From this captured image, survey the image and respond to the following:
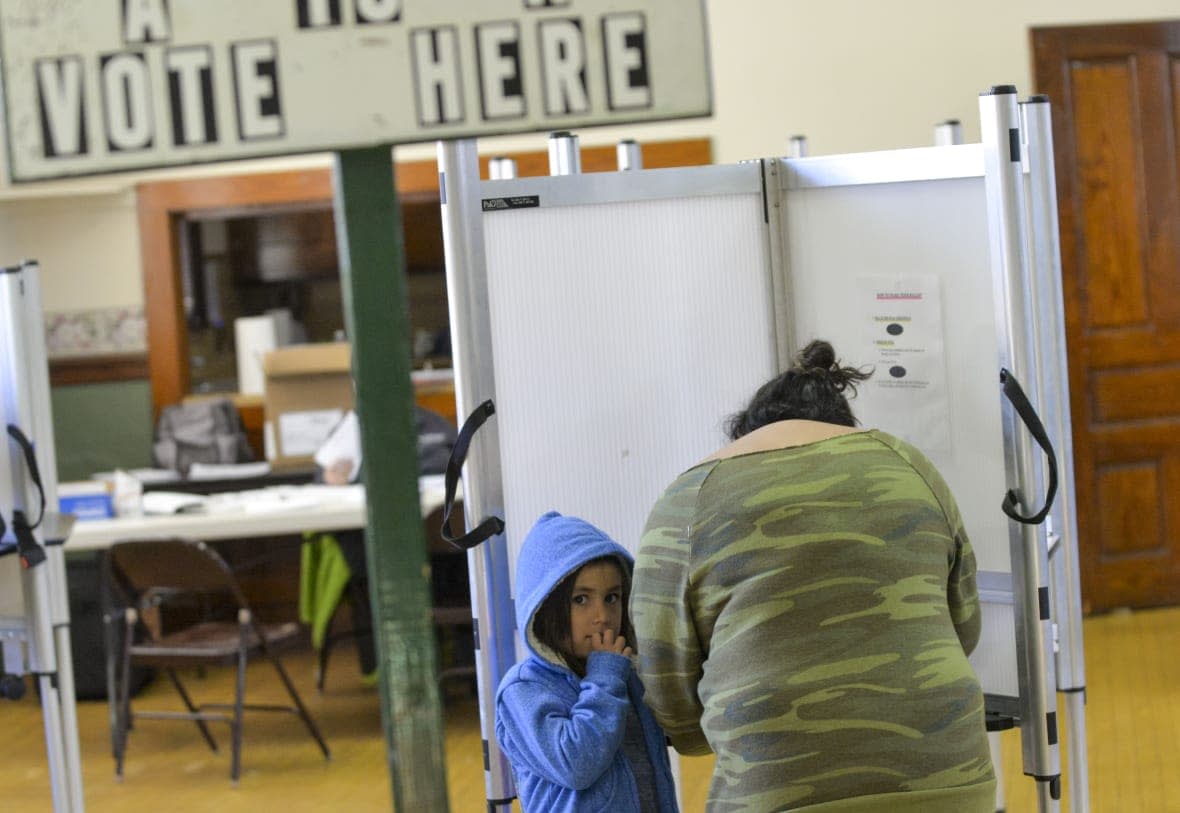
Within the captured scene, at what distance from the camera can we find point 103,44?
112 centimetres

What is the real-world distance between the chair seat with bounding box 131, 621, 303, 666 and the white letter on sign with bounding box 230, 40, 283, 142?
3.87m

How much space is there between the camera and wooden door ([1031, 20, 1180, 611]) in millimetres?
5762

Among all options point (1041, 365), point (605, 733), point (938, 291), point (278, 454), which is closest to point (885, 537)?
point (605, 733)

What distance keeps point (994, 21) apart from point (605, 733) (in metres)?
4.62

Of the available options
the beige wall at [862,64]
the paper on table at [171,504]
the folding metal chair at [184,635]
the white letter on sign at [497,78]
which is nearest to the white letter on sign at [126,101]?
the white letter on sign at [497,78]

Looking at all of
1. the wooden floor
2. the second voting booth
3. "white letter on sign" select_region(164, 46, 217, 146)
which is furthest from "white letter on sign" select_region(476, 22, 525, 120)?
the wooden floor

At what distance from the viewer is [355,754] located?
491 centimetres

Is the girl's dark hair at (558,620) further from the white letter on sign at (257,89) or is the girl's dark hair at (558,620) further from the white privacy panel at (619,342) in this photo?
the white letter on sign at (257,89)

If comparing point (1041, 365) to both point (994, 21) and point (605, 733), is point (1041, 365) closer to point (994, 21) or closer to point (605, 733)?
point (605, 733)

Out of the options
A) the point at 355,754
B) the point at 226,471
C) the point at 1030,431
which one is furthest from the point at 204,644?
the point at 1030,431

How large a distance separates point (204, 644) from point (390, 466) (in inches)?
157

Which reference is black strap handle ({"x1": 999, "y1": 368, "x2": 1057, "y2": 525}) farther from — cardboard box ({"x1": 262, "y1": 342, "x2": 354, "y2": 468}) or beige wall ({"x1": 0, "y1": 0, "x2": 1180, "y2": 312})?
cardboard box ({"x1": 262, "y1": 342, "x2": 354, "y2": 468})

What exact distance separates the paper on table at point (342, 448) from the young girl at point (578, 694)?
361 centimetres

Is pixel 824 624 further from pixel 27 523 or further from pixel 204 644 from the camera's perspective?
pixel 204 644
